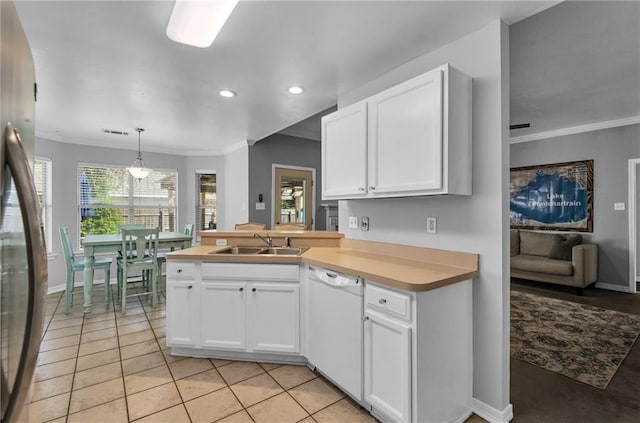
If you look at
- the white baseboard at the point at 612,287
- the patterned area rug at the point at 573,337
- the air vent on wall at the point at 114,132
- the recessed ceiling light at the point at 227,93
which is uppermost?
the air vent on wall at the point at 114,132

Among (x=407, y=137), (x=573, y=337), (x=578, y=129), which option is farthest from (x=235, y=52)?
(x=578, y=129)

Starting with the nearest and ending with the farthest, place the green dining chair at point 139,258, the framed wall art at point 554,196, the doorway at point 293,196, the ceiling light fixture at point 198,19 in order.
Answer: the ceiling light fixture at point 198,19 → the green dining chair at point 139,258 → the framed wall art at point 554,196 → the doorway at point 293,196

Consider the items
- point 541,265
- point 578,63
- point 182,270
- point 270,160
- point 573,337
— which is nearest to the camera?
point 182,270

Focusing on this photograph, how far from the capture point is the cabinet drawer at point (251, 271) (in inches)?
95.2

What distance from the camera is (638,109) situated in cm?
396

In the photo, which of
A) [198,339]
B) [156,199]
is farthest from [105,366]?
[156,199]

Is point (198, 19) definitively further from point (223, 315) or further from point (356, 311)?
point (223, 315)

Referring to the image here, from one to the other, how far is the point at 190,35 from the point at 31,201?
1.38 meters

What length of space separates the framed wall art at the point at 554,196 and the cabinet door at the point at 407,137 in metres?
3.79

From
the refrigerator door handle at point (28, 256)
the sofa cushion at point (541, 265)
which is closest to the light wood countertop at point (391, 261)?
the refrigerator door handle at point (28, 256)

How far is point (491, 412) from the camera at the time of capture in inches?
73.1

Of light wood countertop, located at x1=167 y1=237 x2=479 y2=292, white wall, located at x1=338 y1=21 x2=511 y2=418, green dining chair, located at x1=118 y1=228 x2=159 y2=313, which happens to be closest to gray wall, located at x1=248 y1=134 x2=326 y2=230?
green dining chair, located at x1=118 y1=228 x2=159 y2=313

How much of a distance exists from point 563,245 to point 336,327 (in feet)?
14.8

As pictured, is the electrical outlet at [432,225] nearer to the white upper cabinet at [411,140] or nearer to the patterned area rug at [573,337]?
the white upper cabinet at [411,140]
